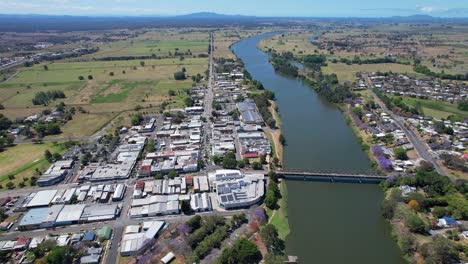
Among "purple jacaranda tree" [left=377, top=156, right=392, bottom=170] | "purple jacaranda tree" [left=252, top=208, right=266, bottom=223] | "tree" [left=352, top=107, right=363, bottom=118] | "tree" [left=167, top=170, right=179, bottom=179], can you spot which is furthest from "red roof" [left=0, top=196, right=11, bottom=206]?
"tree" [left=352, top=107, right=363, bottom=118]

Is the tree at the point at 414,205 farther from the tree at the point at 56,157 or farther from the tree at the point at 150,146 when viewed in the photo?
the tree at the point at 56,157

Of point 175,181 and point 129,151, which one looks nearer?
point 175,181

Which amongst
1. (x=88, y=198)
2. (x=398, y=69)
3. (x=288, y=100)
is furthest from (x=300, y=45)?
(x=88, y=198)

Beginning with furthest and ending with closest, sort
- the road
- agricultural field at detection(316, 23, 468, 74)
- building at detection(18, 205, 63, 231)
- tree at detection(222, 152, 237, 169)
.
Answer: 1. agricultural field at detection(316, 23, 468, 74)
2. the road
3. tree at detection(222, 152, 237, 169)
4. building at detection(18, 205, 63, 231)

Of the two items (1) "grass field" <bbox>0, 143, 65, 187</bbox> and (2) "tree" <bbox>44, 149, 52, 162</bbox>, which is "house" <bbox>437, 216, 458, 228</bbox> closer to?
(1) "grass field" <bbox>0, 143, 65, 187</bbox>

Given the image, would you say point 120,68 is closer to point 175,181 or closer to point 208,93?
point 208,93

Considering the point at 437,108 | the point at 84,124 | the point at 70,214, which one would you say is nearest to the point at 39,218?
the point at 70,214

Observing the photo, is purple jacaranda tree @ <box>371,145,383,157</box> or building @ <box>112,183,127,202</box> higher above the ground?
purple jacaranda tree @ <box>371,145,383,157</box>
